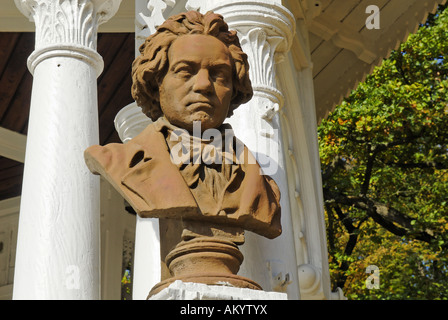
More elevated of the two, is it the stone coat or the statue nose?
the statue nose

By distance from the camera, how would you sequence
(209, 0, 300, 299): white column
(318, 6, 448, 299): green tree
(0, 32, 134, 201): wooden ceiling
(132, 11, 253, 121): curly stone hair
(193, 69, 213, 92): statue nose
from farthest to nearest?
(318, 6, 448, 299): green tree < (0, 32, 134, 201): wooden ceiling < (209, 0, 300, 299): white column < (132, 11, 253, 121): curly stone hair < (193, 69, 213, 92): statue nose

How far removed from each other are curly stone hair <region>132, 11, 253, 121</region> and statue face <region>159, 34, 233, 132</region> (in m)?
0.07

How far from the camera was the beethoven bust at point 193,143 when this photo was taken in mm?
5254

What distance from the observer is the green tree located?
1666 cm

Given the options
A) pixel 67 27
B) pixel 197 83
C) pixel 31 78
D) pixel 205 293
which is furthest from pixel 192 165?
pixel 31 78

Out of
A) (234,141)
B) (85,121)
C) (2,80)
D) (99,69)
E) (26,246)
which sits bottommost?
(26,246)

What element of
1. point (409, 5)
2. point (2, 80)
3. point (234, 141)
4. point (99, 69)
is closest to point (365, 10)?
point (409, 5)

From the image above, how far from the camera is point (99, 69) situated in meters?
7.03

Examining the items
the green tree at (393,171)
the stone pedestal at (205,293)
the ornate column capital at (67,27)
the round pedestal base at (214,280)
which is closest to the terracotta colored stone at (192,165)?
the round pedestal base at (214,280)

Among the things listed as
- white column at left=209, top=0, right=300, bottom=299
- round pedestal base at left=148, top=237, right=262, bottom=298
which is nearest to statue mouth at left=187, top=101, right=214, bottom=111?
round pedestal base at left=148, top=237, right=262, bottom=298

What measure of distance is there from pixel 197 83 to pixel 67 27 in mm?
1890

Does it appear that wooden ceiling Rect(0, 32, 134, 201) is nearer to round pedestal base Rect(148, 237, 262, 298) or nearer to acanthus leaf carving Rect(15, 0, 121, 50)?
acanthus leaf carving Rect(15, 0, 121, 50)

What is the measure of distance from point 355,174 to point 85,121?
461 inches
